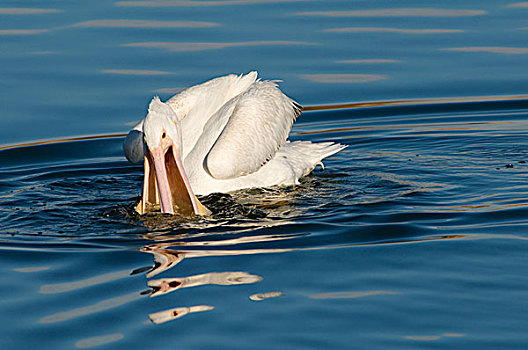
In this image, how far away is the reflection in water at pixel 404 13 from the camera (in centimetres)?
1317

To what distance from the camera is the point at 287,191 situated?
7.95 m

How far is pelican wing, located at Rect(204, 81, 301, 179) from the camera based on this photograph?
24.7ft

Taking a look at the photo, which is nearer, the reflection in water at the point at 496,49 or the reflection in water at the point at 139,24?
the reflection in water at the point at 496,49

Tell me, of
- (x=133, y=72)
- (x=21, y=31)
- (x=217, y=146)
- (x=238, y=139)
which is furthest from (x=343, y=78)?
(x=21, y=31)

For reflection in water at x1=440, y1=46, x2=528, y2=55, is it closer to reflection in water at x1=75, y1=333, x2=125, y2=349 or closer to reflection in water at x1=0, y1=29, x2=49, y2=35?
reflection in water at x1=0, y1=29, x2=49, y2=35

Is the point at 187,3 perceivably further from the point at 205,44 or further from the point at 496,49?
the point at 496,49

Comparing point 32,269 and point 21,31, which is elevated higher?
point 21,31

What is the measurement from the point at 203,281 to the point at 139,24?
8.10 metres

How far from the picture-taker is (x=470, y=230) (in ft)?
20.8

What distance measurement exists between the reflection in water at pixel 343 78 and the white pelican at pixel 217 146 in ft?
7.57

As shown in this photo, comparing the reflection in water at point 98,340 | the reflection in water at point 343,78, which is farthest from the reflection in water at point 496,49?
the reflection in water at point 98,340

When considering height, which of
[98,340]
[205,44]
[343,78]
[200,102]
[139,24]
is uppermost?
[139,24]

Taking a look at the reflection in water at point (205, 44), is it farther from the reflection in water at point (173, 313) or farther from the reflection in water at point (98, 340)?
the reflection in water at point (98, 340)

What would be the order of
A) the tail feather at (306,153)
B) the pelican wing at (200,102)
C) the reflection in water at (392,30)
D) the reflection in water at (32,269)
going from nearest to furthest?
the reflection in water at (32,269), the pelican wing at (200,102), the tail feather at (306,153), the reflection in water at (392,30)
